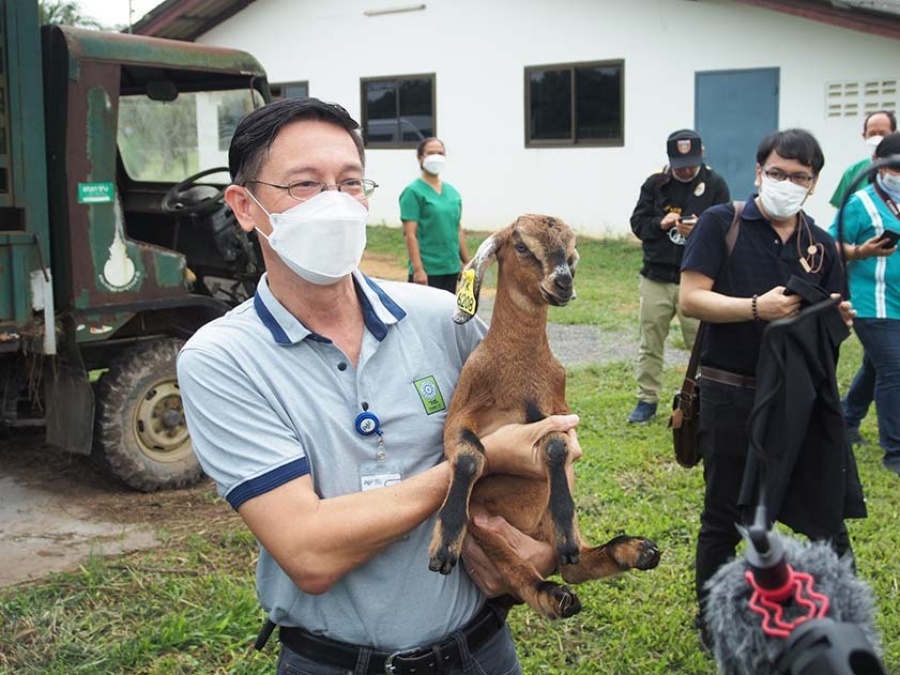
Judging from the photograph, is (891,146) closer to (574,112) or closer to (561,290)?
(561,290)

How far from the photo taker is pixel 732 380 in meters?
3.67

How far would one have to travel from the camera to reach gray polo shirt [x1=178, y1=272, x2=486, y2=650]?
1.79m

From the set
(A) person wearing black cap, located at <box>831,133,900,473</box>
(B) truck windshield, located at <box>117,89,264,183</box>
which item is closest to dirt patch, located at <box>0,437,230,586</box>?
(B) truck windshield, located at <box>117,89,264,183</box>

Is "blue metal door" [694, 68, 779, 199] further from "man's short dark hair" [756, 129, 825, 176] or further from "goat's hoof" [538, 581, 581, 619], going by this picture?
"goat's hoof" [538, 581, 581, 619]

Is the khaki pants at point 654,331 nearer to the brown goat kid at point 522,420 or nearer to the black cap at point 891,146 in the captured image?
the black cap at point 891,146

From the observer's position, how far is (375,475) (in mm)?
1860

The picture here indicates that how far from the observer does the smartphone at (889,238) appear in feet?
14.8

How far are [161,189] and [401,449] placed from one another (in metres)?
5.07

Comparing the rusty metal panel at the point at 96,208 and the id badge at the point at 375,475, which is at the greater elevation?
the rusty metal panel at the point at 96,208

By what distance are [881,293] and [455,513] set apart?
14.1 feet

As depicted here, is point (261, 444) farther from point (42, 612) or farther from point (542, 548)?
point (42, 612)

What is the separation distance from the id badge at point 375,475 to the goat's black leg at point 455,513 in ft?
0.39

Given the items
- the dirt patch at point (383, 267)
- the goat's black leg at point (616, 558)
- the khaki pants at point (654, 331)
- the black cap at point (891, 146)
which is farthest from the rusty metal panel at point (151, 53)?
the dirt patch at point (383, 267)

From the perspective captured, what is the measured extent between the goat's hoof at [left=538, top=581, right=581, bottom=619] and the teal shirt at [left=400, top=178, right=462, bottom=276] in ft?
19.7
